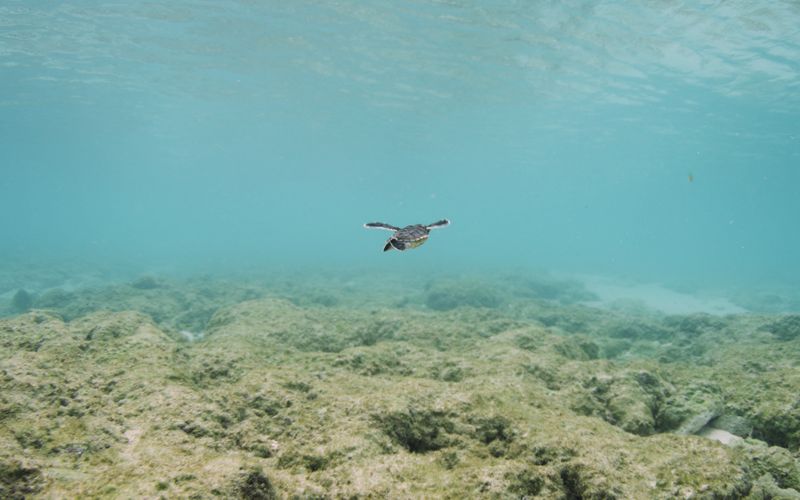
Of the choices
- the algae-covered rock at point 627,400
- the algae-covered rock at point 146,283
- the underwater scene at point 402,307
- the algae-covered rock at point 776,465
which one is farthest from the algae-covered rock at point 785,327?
the algae-covered rock at point 146,283

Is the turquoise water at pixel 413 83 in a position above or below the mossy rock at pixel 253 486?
above

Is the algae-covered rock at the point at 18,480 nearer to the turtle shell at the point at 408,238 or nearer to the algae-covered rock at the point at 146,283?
the turtle shell at the point at 408,238

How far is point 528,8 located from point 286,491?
68.3ft

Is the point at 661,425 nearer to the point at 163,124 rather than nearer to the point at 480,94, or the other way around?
the point at 480,94

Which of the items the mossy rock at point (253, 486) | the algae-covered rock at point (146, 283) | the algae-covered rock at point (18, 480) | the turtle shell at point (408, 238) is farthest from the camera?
the algae-covered rock at point (146, 283)

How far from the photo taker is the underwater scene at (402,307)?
2855 millimetres

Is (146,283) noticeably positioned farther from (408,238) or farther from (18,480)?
(18,480)

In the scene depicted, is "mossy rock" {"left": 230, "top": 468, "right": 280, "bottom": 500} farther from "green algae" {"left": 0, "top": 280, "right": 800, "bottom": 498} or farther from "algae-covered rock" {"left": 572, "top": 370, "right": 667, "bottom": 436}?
"algae-covered rock" {"left": 572, "top": 370, "right": 667, "bottom": 436}

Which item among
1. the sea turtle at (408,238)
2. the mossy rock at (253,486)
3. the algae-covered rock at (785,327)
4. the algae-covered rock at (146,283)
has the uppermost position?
the sea turtle at (408,238)

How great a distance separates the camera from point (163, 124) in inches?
1839

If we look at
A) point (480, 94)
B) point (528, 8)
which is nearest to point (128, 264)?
point (480, 94)

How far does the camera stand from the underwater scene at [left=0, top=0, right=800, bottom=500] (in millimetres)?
2855

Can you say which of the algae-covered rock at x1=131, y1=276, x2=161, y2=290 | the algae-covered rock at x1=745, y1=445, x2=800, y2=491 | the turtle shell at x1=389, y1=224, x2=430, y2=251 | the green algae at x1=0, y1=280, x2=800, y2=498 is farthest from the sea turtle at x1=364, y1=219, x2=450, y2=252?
Answer: the algae-covered rock at x1=131, y1=276, x2=161, y2=290

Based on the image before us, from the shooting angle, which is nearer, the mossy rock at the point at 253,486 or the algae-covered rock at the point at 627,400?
the mossy rock at the point at 253,486
